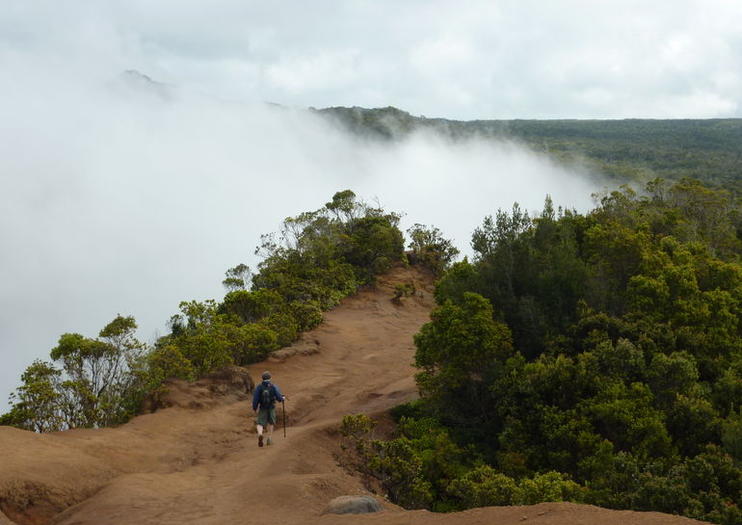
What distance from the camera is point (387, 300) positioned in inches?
1569

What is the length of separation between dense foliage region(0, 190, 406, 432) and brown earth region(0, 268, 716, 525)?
1.48 metres

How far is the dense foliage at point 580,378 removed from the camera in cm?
1227

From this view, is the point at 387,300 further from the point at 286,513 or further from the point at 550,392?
the point at 286,513

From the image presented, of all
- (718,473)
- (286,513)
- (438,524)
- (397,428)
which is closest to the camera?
(438,524)

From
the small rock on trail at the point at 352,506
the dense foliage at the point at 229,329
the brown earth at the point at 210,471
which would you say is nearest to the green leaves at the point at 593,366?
the small rock on trail at the point at 352,506

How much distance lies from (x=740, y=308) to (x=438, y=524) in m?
18.1

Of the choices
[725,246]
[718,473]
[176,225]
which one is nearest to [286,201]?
[176,225]

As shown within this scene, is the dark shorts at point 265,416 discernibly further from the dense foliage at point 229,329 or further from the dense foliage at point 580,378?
the dense foliage at point 229,329

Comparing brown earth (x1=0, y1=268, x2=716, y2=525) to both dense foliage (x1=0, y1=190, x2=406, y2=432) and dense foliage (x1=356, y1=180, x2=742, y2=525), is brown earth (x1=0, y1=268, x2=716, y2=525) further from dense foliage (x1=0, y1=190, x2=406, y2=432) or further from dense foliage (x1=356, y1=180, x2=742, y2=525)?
dense foliage (x1=356, y1=180, x2=742, y2=525)

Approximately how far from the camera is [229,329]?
24531mm

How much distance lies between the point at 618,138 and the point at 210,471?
162680 millimetres

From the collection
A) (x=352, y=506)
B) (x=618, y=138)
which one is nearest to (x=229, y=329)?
(x=352, y=506)

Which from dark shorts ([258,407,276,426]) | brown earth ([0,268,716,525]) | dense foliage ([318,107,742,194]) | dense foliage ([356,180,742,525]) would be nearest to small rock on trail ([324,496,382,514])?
brown earth ([0,268,716,525])

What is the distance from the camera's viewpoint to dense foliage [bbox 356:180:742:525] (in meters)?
12.3
